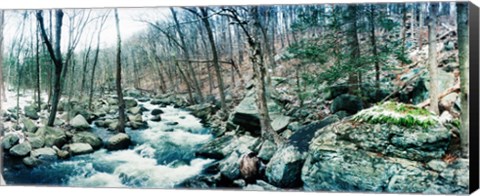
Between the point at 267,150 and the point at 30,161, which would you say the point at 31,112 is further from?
the point at 267,150

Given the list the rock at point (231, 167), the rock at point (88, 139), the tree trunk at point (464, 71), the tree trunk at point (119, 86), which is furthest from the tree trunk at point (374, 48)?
the rock at point (88, 139)

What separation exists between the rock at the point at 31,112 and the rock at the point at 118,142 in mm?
813

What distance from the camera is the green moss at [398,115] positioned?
7.27m

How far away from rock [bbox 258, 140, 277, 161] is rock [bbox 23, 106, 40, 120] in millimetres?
2337

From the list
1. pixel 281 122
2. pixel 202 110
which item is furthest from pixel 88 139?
pixel 281 122

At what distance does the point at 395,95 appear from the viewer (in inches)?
292

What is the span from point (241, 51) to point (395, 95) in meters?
1.50

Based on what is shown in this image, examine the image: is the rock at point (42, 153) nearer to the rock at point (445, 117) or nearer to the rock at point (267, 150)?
the rock at point (267, 150)

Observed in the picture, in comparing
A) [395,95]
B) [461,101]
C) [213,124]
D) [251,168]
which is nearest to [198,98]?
[213,124]

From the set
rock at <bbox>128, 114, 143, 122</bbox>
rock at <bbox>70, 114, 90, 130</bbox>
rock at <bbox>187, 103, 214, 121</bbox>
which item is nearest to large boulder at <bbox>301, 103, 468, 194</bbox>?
rock at <bbox>187, 103, 214, 121</bbox>

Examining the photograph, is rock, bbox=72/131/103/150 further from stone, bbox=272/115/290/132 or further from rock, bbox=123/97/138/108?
stone, bbox=272/115/290/132

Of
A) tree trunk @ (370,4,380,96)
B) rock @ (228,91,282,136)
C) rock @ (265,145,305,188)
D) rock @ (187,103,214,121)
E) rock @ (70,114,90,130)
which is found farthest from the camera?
rock @ (70,114,90,130)

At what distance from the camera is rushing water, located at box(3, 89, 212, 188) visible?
7.97m

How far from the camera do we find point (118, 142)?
26.7 feet
